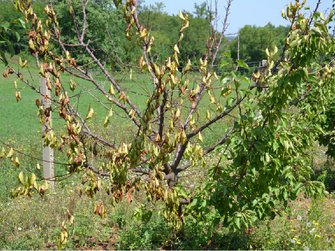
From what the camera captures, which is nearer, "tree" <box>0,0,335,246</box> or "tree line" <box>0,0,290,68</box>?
"tree" <box>0,0,335,246</box>

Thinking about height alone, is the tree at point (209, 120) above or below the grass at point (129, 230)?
above

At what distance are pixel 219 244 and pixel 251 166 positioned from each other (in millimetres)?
1370

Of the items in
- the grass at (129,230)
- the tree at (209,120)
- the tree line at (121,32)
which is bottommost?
the grass at (129,230)

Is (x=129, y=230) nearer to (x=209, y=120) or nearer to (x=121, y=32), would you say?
(x=209, y=120)

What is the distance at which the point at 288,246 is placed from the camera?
9.87 feet

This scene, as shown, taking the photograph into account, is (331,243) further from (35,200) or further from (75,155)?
(35,200)

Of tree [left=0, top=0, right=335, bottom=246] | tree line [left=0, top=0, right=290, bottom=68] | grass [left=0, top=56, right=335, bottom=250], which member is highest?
tree line [left=0, top=0, right=290, bottom=68]

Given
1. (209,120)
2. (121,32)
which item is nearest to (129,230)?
(209,120)

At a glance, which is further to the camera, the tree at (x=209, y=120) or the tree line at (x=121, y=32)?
the tree line at (x=121, y=32)

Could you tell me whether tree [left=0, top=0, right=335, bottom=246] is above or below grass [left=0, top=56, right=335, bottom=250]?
above

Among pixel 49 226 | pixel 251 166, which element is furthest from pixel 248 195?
pixel 49 226

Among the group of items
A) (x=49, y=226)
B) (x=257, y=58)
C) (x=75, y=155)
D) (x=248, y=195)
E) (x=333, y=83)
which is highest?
(x=257, y=58)

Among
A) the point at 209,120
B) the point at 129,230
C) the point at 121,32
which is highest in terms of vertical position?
the point at 121,32

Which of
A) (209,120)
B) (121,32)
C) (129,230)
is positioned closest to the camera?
(209,120)
